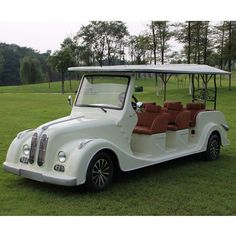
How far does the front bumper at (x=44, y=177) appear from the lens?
5972 mm

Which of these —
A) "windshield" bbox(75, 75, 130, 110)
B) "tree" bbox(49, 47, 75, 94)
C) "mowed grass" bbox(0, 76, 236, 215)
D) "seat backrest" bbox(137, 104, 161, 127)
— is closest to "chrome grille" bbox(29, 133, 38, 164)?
"mowed grass" bbox(0, 76, 236, 215)

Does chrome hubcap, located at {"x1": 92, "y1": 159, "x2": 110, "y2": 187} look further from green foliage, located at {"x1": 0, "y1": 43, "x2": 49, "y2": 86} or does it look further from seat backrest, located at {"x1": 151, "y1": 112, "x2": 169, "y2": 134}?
green foliage, located at {"x1": 0, "y1": 43, "x2": 49, "y2": 86}

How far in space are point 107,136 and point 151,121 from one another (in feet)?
4.44

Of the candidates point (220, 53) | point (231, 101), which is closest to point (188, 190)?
point (231, 101)

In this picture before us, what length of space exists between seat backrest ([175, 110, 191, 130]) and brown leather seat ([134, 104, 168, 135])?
1.68 feet

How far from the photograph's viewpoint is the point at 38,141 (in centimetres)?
650

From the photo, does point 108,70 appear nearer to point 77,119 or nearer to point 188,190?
point 77,119

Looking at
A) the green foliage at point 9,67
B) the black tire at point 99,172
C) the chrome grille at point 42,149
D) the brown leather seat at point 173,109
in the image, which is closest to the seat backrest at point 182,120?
the brown leather seat at point 173,109

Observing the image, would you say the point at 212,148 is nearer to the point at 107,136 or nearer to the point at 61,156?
the point at 107,136

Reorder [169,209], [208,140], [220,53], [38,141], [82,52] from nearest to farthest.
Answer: [169,209] → [38,141] → [208,140] → [220,53] → [82,52]

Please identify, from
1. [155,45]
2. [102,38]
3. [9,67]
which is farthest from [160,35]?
[9,67]

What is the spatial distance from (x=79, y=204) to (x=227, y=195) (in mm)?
2323

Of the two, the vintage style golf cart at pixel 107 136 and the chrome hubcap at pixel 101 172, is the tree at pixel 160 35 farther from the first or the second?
the chrome hubcap at pixel 101 172

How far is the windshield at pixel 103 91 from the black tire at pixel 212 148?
2.71m
